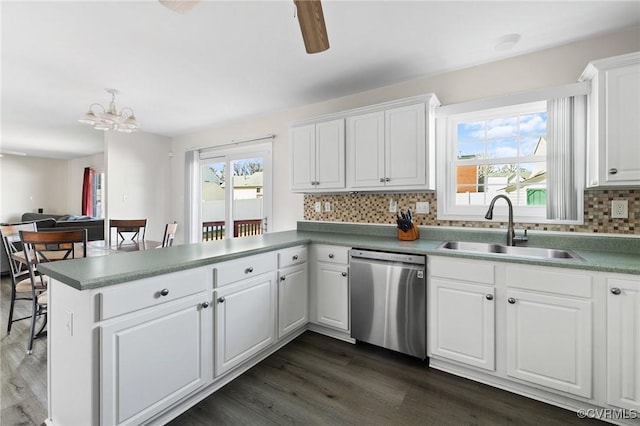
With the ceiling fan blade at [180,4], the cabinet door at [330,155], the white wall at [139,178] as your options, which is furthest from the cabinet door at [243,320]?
the white wall at [139,178]

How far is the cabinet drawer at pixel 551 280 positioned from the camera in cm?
160

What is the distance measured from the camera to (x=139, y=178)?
4.73 meters

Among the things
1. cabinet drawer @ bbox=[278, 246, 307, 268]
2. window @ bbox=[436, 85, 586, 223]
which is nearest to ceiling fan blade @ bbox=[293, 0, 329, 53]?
cabinet drawer @ bbox=[278, 246, 307, 268]

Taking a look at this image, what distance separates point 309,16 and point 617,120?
1.98 metres

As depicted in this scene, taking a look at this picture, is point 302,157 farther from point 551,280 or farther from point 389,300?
point 551,280

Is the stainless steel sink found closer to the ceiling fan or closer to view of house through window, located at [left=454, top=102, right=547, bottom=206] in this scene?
view of house through window, located at [left=454, top=102, right=547, bottom=206]

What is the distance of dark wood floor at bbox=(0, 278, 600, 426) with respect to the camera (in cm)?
160

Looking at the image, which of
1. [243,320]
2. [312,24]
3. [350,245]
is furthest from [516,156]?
[243,320]

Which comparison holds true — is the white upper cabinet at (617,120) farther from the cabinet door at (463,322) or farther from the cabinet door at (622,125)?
the cabinet door at (463,322)

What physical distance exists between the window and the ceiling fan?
1.59 meters

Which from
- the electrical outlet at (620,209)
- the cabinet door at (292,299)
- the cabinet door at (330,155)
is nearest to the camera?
the electrical outlet at (620,209)

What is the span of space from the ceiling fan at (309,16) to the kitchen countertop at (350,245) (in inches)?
48.5

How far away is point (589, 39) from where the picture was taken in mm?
2104

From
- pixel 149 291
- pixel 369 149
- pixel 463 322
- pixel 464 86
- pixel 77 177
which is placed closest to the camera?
pixel 149 291
